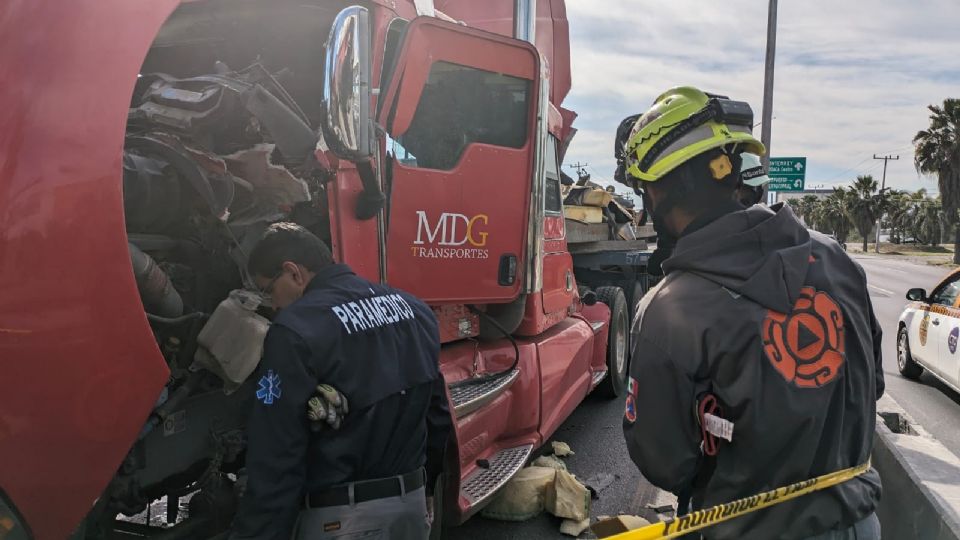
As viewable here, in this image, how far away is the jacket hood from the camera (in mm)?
1594

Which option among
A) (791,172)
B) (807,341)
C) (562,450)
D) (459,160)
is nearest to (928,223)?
(791,172)

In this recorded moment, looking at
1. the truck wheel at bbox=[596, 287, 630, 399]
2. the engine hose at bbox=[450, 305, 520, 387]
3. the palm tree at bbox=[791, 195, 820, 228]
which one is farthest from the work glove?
the palm tree at bbox=[791, 195, 820, 228]

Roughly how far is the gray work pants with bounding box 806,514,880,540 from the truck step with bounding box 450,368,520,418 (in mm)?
2115

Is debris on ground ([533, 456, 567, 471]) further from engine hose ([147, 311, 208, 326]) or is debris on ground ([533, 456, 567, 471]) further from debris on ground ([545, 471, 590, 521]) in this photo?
engine hose ([147, 311, 208, 326])

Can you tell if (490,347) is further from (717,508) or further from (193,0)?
(717,508)

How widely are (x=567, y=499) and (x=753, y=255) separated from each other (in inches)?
129

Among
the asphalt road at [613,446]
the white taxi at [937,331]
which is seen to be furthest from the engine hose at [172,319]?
the white taxi at [937,331]

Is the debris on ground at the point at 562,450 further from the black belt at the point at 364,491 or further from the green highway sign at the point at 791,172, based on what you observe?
the green highway sign at the point at 791,172

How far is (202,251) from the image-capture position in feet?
8.82

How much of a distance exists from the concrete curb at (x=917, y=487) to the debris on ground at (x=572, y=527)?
1.67 m

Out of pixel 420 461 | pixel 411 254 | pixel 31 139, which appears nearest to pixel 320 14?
pixel 411 254

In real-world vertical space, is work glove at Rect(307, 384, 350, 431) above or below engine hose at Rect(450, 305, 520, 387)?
above

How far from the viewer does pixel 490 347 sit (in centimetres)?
470

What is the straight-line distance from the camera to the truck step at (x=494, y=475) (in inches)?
148
